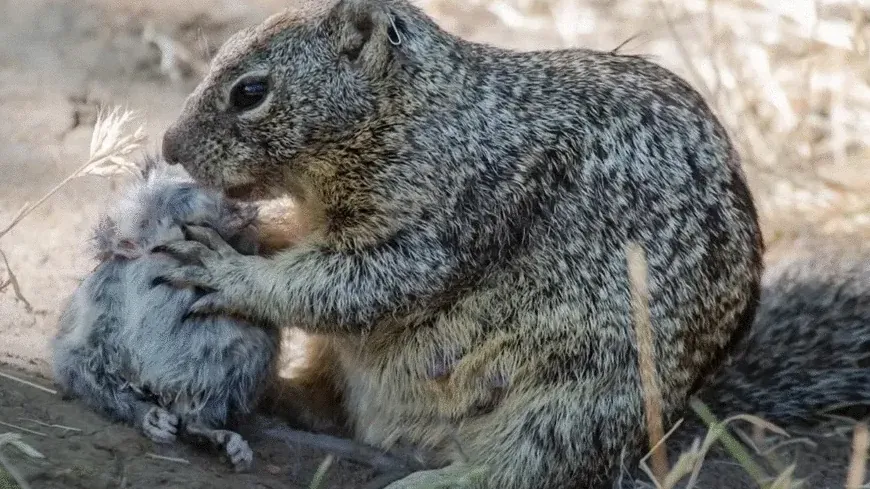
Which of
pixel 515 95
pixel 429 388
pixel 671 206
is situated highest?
pixel 515 95

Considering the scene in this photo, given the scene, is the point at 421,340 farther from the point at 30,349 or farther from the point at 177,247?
the point at 30,349

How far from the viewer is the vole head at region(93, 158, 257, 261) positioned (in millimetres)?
4480

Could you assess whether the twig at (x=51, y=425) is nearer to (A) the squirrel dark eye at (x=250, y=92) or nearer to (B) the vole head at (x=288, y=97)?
(B) the vole head at (x=288, y=97)

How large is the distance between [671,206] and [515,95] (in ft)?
2.22

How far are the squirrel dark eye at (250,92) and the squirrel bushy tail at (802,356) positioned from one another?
6.26 feet

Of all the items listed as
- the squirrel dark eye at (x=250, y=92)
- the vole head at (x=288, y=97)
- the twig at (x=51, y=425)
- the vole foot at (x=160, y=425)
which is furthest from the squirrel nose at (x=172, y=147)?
the twig at (x=51, y=425)

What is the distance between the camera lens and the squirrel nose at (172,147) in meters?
4.31

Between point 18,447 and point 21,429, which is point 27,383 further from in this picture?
point 18,447

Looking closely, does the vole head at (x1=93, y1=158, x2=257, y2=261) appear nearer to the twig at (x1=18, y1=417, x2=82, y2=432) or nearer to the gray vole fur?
the gray vole fur

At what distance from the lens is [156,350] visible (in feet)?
14.1

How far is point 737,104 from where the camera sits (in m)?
7.04

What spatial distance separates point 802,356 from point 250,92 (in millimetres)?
2282

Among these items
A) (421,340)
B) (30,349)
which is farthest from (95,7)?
(421,340)

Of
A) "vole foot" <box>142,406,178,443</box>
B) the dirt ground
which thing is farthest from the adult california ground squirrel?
the dirt ground
